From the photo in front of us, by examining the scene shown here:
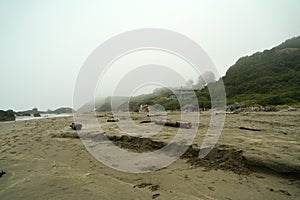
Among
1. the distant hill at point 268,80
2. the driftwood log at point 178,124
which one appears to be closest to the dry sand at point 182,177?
the driftwood log at point 178,124

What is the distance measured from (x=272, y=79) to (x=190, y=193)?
42.8 meters

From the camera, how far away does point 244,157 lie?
162 inches

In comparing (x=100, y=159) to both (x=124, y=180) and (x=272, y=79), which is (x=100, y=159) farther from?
(x=272, y=79)

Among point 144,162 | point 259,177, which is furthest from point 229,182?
point 144,162

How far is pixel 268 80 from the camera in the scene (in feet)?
128

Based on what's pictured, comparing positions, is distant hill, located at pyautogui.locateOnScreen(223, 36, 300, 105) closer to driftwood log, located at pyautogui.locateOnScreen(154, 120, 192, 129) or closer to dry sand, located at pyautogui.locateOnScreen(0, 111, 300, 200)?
driftwood log, located at pyautogui.locateOnScreen(154, 120, 192, 129)

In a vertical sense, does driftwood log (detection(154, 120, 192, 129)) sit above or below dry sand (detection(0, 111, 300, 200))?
above

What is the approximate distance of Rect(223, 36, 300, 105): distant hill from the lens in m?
27.5

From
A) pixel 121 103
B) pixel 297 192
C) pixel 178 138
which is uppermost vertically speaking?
pixel 121 103

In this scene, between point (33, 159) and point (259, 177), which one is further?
point (33, 159)

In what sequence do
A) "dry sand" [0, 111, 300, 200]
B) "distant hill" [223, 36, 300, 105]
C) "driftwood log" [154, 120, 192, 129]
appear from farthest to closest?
"distant hill" [223, 36, 300, 105]
"driftwood log" [154, 120, 192, 129]
"dry sand" [0, 111, 300, 200]

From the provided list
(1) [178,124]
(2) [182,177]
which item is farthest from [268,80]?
(2) [182,177]

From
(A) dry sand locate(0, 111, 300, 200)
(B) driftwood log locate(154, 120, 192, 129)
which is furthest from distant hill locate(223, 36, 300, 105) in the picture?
(A) dry sand locate(0, 111, 300, 200)

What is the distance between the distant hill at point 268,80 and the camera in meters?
27.5
